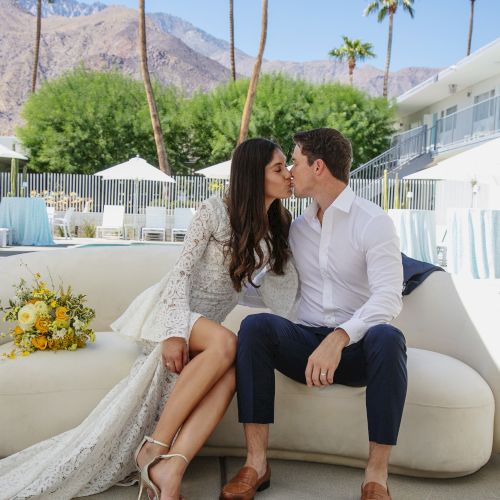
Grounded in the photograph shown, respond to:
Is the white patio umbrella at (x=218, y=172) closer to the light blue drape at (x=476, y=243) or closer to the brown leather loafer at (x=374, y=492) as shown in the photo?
the light blue drape at (x=476, y=243)

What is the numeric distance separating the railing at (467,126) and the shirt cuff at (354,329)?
18320 millimetres

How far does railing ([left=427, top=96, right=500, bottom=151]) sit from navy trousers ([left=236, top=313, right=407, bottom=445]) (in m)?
18.3

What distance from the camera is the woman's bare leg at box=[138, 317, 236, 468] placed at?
243 cm

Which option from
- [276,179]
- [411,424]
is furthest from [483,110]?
[411,424]

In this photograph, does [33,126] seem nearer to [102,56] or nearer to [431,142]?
[431,142]

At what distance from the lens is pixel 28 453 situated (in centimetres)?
264

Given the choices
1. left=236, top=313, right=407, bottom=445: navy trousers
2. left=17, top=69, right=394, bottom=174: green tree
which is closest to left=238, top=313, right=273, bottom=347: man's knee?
left=236, top=313, right=407, bottom=445: navy trousers

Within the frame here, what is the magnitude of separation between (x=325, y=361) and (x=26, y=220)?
47.9ft

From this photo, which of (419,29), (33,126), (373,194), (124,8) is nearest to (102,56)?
(124,8)

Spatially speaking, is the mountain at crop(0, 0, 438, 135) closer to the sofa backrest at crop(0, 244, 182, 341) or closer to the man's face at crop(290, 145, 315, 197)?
the sofa backrest at crop(0, 244, 182, 341)

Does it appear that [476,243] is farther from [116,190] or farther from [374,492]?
[116,190]

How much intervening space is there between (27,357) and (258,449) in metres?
1.06

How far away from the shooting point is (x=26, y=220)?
16.0m

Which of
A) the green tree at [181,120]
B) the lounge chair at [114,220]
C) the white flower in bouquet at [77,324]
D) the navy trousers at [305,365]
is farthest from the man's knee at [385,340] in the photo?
the green tree at [181,120]
